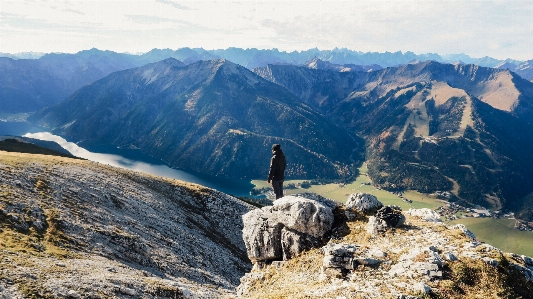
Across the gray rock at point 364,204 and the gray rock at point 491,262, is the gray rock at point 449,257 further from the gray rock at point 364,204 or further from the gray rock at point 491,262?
the gray rock at point 364,204

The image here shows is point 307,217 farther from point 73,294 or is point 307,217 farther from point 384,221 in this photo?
point 73,294

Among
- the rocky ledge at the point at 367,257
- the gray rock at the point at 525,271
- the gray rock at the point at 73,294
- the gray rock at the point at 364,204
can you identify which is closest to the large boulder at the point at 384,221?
the rocky ledge at the point at 367,257

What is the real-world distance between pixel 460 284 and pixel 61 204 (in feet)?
164

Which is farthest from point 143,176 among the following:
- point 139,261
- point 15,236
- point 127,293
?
point 127,293

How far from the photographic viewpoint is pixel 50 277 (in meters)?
24.2

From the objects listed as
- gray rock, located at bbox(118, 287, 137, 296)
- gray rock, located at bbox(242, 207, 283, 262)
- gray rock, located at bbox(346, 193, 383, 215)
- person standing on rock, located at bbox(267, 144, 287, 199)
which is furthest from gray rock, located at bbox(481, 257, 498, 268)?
gray rock, located at bbox(118, 287, 137, 296)

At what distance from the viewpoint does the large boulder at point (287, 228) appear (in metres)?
29.5

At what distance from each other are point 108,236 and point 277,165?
26188 mm

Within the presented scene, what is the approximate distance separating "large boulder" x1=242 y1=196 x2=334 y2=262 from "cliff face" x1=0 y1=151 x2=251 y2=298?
24.3 feet

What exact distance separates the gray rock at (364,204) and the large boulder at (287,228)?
2411mm

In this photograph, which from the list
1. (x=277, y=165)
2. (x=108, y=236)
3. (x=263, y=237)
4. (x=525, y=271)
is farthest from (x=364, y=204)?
(x=108, y=236)

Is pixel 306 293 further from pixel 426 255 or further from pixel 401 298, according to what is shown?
pixel 426 255

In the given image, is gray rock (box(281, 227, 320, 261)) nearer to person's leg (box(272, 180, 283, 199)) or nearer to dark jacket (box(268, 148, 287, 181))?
person's leg (box(272, 180, 283, 199))

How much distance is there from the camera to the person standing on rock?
36.0 m
